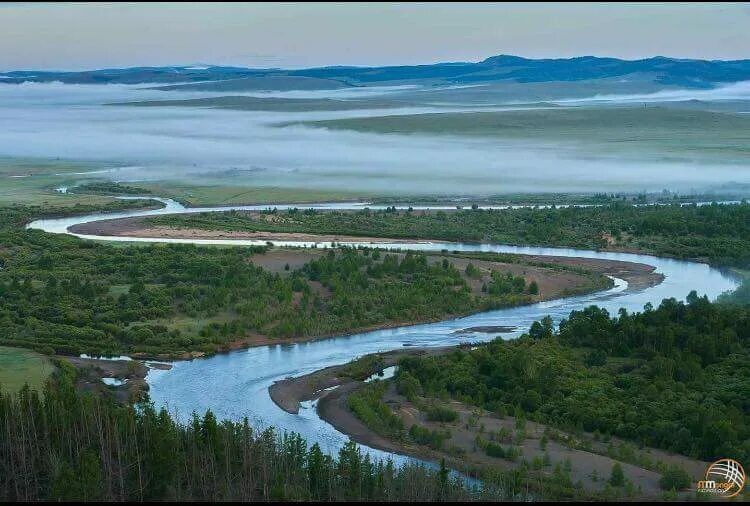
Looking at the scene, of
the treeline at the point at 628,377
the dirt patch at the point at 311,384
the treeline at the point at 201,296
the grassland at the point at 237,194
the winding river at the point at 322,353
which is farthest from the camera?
the grassland at the point at 237,194

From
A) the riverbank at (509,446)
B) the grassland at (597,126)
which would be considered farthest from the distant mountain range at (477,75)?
the riverbank at (509,446)

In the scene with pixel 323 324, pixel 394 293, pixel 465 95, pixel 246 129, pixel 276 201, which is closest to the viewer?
pixel 323 324

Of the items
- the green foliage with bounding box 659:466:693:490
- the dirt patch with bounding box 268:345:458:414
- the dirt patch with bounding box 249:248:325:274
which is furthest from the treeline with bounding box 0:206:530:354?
the green foliage with bounding box 659:466:693:490

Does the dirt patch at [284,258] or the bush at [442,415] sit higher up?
the dirt patch at [284,258]

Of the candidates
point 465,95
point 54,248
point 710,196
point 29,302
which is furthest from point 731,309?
point 465,95

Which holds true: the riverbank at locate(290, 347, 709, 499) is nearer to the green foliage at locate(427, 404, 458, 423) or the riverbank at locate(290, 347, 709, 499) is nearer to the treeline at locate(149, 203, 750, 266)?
the green foliage at locate(427, 404, 458, 423)

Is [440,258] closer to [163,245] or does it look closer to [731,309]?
[163,245]

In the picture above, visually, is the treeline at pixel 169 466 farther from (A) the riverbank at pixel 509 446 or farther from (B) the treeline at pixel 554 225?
(B) the treeline at pixel 554 225

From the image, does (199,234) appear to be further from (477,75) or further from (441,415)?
(477,75)
